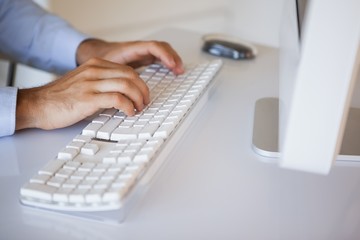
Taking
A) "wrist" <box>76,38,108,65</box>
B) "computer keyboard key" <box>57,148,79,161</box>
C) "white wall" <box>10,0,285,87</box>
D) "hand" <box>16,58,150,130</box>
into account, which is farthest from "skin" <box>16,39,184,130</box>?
"white wall" <box>10,0,285,87</box>

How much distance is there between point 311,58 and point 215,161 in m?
0.27

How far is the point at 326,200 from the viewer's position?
613 millimetres

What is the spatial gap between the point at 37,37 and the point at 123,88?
1.57 feet

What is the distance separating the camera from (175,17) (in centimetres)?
232

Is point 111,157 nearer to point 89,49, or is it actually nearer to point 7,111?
point 7,111

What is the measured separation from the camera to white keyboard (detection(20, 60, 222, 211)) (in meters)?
0.54

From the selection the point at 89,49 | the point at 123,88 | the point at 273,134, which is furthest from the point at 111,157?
the point at 89,49

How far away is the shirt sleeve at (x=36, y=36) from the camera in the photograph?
107 centimetres

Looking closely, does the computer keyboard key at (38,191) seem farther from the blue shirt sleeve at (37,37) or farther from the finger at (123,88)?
the blue shirt sleeve at (37,37)

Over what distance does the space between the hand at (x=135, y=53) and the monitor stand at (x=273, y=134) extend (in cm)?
20

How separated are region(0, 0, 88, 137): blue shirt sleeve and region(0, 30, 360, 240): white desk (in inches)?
14.0

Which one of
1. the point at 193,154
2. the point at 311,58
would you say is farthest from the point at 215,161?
the point at 311,58

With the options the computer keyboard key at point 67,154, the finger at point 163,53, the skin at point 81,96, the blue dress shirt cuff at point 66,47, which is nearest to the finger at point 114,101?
the skin at point 81,96

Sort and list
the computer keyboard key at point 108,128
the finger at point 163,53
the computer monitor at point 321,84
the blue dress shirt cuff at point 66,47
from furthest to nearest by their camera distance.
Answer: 1. the blue dress shirt cuff at point 66,47
2. the finger at point 163,53
3. the computer keyboard key at point 108,128
4. the computer monitor at point 321,84
